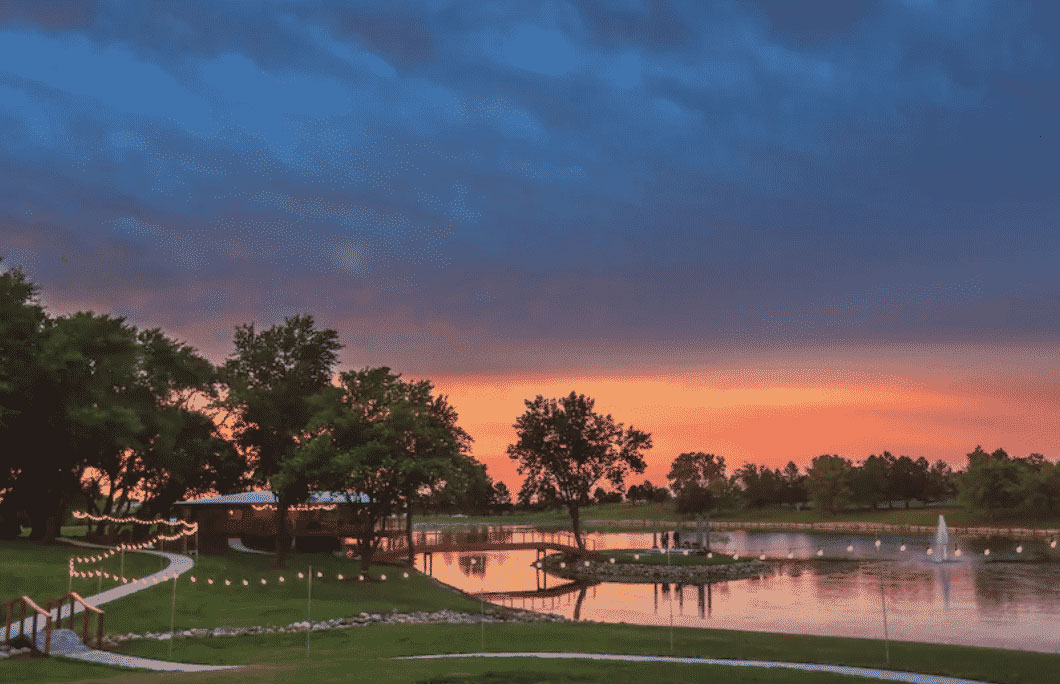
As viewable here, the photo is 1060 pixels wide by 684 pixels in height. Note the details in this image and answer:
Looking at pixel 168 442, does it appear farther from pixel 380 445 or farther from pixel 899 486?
pixel 899 486

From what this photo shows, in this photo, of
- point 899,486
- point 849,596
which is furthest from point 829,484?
point 849,596

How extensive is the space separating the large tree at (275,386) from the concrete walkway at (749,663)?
142 feet

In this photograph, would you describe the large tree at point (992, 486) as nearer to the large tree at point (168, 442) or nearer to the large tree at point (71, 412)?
the large tree at point (168, 442)

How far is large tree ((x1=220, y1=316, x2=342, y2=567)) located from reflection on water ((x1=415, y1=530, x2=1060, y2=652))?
1918 centimetres

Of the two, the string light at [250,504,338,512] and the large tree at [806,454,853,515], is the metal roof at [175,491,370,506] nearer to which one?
the string light at [250,504,338,512]

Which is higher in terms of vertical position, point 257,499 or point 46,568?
point 257,499

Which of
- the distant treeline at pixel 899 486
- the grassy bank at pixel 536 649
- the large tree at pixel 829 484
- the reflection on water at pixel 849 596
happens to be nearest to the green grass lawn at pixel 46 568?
the grassy bank at pixel 536 649

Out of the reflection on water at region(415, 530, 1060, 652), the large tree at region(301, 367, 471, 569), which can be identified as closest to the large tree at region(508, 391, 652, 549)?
the reflection on water at region(415, 530, 1060, 652)

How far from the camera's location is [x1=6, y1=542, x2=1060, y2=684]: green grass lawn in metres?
24.4

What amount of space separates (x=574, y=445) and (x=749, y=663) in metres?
73.2

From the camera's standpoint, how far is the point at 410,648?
1220 inches

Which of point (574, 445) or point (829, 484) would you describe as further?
point (829, 484)

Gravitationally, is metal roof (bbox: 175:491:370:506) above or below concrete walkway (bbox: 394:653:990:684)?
above

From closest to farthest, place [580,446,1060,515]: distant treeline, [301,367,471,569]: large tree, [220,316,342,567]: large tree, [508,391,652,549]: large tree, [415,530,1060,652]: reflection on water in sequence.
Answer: [415,530,1060,652]: reflection on water
[301,367,471,569]: large tree
[220,316,342,567]: large tree
[508,391,652,549]: large tree
[580,446,1060,515]: distant treeline
